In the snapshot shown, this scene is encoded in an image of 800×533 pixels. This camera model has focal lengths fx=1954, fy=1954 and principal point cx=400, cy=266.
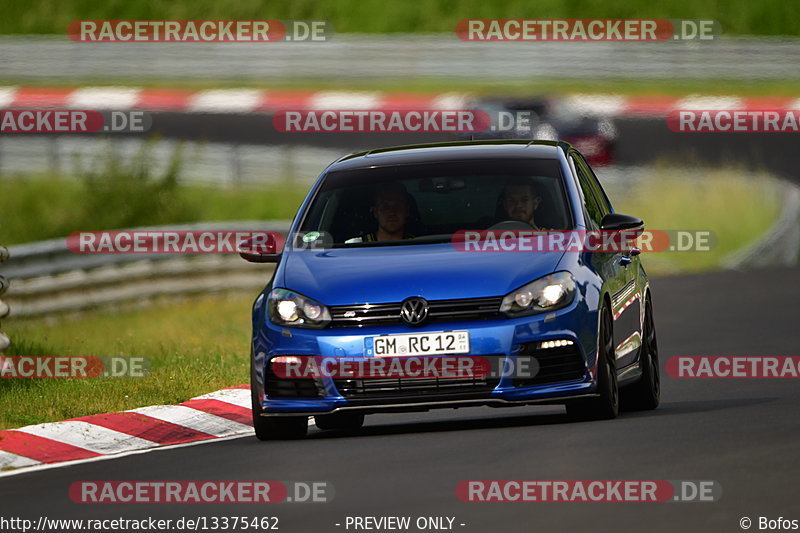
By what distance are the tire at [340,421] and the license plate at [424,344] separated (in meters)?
1.51

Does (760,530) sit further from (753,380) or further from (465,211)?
(753,380)

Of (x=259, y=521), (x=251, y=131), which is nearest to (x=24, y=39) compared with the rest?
(x=251, y=131)

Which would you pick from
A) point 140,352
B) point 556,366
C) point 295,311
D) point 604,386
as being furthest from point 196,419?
point 140,352

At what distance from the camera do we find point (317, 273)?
35.1ft

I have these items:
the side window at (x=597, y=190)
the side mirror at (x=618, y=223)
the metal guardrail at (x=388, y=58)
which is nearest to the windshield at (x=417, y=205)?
the side mirror at (x=618, y=223)

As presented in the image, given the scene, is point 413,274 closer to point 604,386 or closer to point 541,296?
point 541,296

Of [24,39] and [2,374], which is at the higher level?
[24,39]

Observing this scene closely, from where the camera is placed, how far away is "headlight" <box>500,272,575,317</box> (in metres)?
10.3

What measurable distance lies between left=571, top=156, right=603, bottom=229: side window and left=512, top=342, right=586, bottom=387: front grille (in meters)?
1.31

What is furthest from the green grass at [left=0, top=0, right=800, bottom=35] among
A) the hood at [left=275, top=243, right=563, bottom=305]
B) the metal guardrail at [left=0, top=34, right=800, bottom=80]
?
the hood at [left=275, top=243, right=563, bottom=305]

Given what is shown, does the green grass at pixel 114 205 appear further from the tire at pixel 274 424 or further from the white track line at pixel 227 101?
the tire at pixel 274 424

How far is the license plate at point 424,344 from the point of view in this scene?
10188 mm

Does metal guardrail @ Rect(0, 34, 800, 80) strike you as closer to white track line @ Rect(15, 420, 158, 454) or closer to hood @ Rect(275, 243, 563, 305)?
hood @ Rect(275, 243, 563, 305)

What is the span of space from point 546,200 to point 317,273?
60.9 inches
